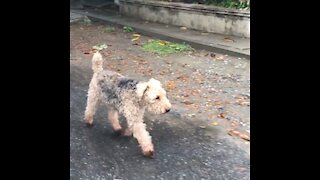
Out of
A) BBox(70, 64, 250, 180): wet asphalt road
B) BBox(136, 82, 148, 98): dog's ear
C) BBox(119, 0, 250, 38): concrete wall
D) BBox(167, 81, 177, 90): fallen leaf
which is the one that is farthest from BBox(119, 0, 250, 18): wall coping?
BBox(136, 82, 148, 98): dog's ear

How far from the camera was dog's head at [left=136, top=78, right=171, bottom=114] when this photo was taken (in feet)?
13.5

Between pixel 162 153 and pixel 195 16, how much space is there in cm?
702

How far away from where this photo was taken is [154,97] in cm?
410

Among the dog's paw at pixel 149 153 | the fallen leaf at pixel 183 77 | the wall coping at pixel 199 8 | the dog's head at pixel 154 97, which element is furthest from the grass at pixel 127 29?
the dog's paw at pixel 149 153

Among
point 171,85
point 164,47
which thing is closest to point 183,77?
point 171,85

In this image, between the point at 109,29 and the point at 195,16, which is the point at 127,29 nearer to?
the point at 109,29

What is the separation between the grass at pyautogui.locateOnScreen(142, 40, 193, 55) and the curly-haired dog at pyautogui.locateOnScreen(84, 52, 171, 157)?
4450 mm

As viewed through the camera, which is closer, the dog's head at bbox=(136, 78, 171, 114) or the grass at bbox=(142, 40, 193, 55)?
the dog's head at bbox=(136, 78, 171, 114)

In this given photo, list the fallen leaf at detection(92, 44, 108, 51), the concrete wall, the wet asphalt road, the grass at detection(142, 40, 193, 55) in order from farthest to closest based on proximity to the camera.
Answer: the fallen leaf at detection(92, 44, 108, 51) → the concrete wall → the grass at detection(142, 40, 193, 55) → the wet asphalt road

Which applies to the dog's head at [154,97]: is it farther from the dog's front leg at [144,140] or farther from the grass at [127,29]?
the grass at [127,29]

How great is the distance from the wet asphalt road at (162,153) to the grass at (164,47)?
3.97 meters

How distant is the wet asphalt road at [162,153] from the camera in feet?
12.8

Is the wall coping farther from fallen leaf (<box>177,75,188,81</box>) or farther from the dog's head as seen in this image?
the dog's head
